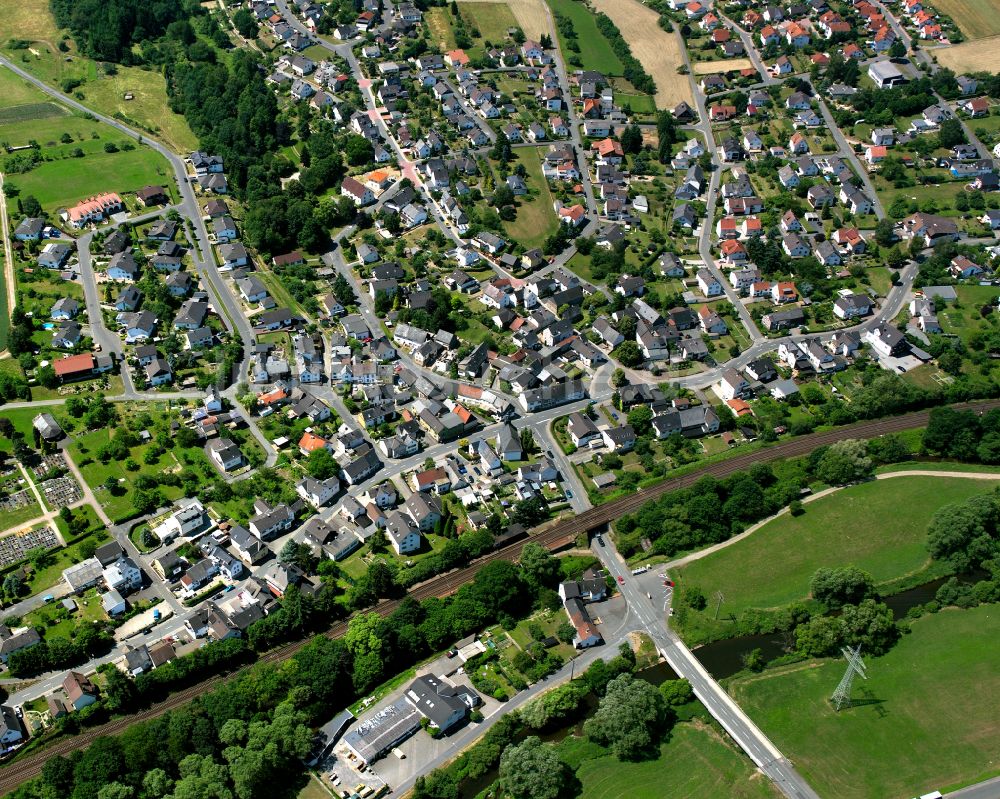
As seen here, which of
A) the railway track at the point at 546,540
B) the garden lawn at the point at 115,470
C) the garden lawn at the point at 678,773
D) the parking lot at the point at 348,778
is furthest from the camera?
the garden lawn at the point at 115,470

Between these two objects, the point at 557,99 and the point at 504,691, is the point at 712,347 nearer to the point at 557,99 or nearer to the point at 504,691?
the point at 504,691

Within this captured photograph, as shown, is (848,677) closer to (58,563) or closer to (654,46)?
(58,563)

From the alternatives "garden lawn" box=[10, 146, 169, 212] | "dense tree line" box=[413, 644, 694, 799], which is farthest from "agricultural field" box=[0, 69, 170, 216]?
"dense tree line" box=[413, 644, 694, 799]

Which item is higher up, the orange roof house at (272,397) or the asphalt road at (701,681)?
the orange roof house at (272,397)

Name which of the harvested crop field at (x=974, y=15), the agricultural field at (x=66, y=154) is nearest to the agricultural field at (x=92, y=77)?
the agricultural field at (x=66, y=154)

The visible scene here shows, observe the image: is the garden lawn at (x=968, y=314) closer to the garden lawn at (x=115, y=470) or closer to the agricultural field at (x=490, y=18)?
the garden lawn at (x=115, y=470)

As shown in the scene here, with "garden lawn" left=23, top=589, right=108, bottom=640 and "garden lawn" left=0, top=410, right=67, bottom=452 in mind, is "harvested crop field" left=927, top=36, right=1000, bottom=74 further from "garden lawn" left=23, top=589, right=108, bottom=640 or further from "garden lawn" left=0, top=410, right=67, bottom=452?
"garden lawn" left=23, top=589, right=108, bottom=640

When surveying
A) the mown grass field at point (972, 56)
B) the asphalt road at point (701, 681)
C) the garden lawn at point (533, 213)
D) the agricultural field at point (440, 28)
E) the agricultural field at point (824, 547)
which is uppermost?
the agricultural field at point (440, 28)
